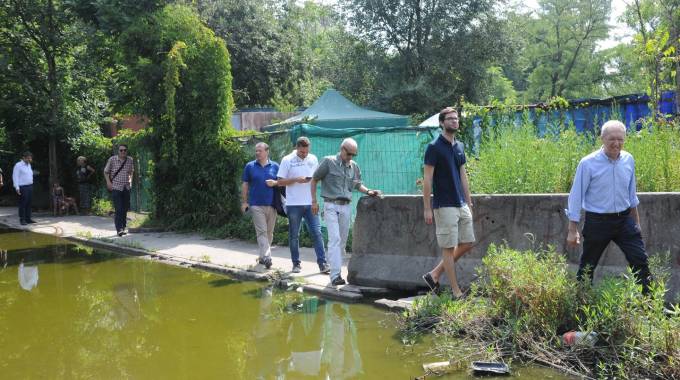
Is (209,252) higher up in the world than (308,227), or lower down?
lower down

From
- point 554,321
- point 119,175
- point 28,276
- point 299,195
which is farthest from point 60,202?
point 554,321

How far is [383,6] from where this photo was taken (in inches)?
1174

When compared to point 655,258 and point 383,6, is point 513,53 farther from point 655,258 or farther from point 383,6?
point 655,258

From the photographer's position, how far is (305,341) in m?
6.22

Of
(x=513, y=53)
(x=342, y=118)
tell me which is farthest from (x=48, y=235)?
(x=513, y=53)

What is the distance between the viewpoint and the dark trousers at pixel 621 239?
5.43 metres

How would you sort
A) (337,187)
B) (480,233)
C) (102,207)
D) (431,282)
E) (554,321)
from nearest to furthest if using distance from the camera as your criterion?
(554,321), (431,282), (480,233), (337,187), (102,207)

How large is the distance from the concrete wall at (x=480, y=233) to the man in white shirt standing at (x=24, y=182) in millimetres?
12901

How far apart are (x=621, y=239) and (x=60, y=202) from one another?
18.6 m

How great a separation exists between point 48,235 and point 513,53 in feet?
74.1

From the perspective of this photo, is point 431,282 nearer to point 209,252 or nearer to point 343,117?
point 209,252

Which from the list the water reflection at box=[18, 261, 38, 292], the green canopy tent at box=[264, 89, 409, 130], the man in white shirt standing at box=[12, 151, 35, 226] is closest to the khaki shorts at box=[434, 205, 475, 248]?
the water reflection at box=[18, 261, 38, 292]

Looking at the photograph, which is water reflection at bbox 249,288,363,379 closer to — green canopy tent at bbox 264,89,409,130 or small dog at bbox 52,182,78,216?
green canopy tent at bbox 264,89,409,130

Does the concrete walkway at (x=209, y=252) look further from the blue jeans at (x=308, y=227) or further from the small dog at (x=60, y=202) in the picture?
the small dog at (x=60, y=202)
